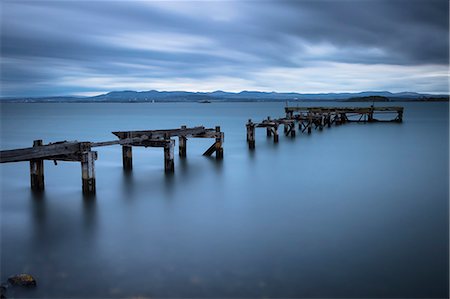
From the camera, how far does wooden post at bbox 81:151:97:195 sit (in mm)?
11284

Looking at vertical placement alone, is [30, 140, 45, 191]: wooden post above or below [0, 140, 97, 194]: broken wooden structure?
below

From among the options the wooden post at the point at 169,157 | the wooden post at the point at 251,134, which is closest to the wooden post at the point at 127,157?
the wooden post at the point at 169,157

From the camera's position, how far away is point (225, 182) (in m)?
15.0

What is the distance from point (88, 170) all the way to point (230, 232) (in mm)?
4422

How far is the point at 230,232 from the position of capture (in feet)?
30.9

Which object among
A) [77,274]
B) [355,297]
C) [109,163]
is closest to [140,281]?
[77,274]

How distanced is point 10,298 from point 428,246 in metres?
7.19

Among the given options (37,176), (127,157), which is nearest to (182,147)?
(127,157)

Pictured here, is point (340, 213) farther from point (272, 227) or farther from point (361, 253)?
point (361, 253)

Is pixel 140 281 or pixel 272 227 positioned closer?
pixel 140 281

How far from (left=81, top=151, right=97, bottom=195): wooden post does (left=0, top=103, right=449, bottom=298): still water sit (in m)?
0.35

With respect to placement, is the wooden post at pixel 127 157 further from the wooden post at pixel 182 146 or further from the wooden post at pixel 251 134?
the wooden post at pixel 251 134

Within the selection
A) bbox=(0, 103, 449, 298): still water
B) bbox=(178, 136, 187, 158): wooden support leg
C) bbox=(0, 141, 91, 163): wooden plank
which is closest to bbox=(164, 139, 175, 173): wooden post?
bbox=(0, 103, 449, 298): still water

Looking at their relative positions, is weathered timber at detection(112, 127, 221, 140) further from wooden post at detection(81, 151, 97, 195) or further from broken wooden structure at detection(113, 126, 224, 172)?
wooden post at detection(81, 151, 97, 195)
